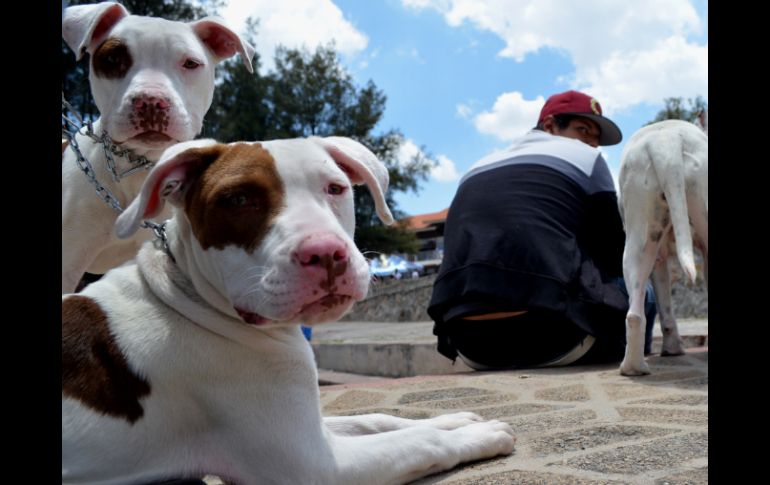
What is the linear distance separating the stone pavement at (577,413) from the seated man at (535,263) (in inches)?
12.8

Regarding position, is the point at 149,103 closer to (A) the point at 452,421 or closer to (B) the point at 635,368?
(A) the point at 452,421

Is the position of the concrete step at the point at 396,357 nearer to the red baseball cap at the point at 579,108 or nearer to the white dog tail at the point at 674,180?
the red baseball cap at the point at 579,108

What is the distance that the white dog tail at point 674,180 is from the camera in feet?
Answer: 14.8

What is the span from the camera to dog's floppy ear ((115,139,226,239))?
2.16 metres

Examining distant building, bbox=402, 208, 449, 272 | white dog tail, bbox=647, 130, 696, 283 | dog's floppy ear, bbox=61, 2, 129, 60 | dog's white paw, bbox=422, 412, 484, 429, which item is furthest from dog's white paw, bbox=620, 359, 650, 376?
distant building, bbox=402, 208, 449, 272

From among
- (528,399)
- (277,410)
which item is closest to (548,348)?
(528,399)

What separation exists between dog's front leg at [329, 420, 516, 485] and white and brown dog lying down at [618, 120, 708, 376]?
7.97 feet

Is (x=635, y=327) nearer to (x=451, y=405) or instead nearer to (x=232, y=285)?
(x=451, y=405)

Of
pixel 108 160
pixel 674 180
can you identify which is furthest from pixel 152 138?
pixel 674 180

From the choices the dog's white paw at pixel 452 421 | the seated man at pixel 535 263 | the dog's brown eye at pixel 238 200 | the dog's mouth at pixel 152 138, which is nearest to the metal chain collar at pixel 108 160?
the dog's mouth at pixel 152 138

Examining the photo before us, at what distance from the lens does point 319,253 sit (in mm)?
1922

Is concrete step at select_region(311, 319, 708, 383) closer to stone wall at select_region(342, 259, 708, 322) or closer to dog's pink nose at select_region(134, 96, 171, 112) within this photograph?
dog's pink nose at select_region(134, 96, 171, 112)

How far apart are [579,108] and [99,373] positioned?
17.4ft
